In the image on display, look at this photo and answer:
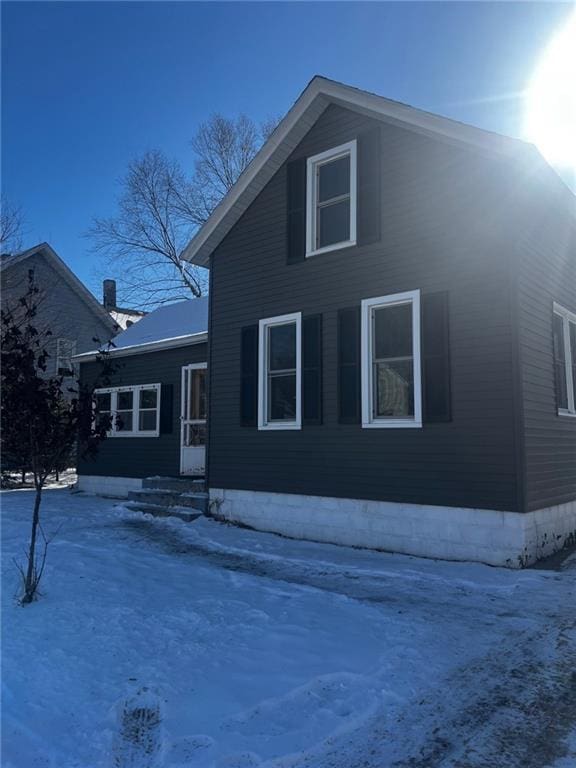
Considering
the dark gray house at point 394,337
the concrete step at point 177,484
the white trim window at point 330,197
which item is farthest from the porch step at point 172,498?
the white trim window at point 330,197

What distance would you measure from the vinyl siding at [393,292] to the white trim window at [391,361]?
0.55 feet

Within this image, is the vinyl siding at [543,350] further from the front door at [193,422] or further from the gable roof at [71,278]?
the gable roof at [71,278]

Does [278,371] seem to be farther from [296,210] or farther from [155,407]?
[155,407]

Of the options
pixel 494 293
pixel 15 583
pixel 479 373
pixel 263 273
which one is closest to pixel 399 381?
pixel 479 373

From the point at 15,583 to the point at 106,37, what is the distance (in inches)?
312

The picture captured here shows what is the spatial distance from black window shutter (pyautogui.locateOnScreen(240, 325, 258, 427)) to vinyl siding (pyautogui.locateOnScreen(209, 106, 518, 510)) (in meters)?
0.15

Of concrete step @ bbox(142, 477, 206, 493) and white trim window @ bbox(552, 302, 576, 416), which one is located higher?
white trim window @ bbox(552, 302, 576, 416)

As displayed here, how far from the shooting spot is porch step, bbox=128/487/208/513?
964cm

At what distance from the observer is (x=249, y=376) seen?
9.12 m

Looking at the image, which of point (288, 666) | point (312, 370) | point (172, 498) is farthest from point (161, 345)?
point (288, 666)

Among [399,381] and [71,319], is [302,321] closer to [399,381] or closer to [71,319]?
[399,381]

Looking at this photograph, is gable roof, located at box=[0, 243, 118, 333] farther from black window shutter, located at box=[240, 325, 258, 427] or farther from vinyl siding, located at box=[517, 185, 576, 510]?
vinyl siding, located at box=[517, 185, 576, 510]

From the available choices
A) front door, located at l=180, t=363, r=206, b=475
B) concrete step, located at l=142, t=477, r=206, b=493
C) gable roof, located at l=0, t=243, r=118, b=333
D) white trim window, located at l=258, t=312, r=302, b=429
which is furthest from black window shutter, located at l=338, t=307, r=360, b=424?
gable roof, located at l=0, t=243, r=118, b=333

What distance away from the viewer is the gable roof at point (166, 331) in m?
11.9
